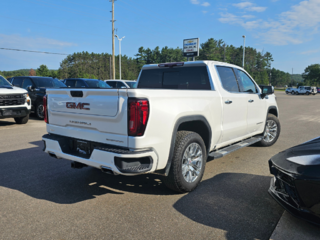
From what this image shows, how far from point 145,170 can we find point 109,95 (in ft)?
3.18

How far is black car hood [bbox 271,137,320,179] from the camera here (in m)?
2.63

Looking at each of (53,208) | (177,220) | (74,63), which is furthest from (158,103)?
(74,63)

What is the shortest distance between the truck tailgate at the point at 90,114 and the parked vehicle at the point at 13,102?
Result: 6.17 metres

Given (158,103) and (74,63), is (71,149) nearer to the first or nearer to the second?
(158,103)

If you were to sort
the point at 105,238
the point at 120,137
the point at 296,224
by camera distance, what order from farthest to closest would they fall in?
the point at 120,137 → the point at 296,224 → the point at 105,238

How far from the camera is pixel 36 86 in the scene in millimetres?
12031

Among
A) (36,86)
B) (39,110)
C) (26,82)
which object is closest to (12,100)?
(39,110)

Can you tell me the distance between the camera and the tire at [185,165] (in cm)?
349

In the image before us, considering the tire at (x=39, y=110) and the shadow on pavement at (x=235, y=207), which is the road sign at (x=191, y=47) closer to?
the tire at (x=39, y=110)

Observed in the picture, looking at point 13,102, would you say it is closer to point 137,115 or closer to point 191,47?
point 137,115

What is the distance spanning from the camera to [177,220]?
A: 3045 mm

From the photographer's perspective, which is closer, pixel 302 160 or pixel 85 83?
pixel 302 160

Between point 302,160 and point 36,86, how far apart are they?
11.7 m

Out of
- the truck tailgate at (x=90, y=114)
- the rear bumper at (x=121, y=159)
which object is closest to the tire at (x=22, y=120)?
the truck tailgate at (x=90, y=114)
